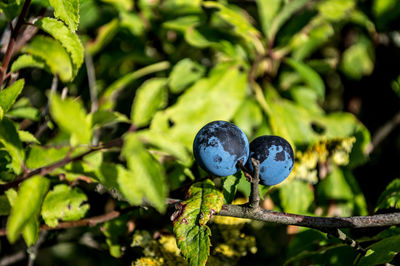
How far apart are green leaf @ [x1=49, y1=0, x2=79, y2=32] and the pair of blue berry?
0.40m

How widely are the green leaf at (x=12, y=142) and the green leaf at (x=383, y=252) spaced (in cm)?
92

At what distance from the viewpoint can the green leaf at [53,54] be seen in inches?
42.4

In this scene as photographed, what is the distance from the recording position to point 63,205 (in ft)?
3.91

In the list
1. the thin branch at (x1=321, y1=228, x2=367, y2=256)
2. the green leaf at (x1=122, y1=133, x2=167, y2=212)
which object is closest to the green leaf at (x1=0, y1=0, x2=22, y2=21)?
the green leaf at (x1=122, y1=133, x2=167, y2=212)

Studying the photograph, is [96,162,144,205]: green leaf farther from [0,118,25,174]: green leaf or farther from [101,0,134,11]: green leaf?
[101,0,134,11]: green leaf

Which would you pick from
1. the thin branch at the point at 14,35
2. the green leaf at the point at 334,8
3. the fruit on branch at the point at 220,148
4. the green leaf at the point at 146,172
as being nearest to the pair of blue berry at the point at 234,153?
the fruit on branch at the point at 220,148

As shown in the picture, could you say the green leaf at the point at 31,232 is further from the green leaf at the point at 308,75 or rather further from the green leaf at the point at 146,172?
the green leaf at the point at 308,75

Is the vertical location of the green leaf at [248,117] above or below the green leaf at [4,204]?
below

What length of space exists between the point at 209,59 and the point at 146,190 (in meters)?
1.31

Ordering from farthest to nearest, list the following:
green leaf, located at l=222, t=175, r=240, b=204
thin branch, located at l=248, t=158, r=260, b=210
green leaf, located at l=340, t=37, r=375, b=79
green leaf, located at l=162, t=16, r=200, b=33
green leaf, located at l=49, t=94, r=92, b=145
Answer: green leaf, located at l=340, t=37, r=375, b=79
green leaf, located at l=162, t=16, r=200, b=33
green leaf, located at l=222, t=175, r=240, b=204
thin branch, located at l=248, t=158, r=260, b=210
green leaf, located at l=49, t=94, r=92, b=145

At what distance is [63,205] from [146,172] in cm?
47

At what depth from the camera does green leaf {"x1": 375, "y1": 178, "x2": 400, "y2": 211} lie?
1151 millimetres

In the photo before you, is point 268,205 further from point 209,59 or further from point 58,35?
point 58,35

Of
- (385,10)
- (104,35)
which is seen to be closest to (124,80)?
(104,35)
